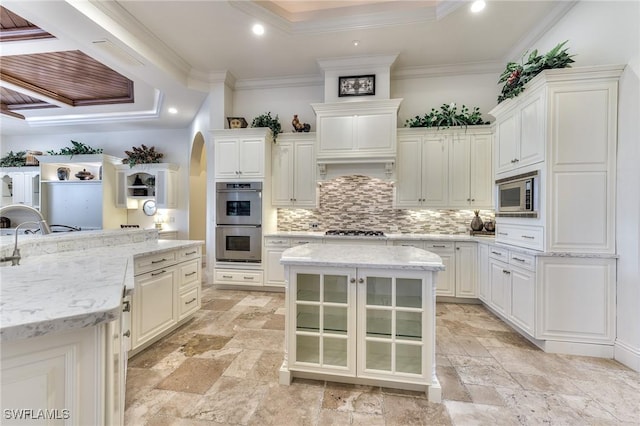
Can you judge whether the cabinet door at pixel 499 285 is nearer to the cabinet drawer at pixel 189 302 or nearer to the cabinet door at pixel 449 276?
the cabinet door at pixel 449 276

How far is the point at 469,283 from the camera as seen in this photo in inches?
143

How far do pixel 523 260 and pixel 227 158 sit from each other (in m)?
4.01

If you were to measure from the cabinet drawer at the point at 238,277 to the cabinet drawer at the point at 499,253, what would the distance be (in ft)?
10.4

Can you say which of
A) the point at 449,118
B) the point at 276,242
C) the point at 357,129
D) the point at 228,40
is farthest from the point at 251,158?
the point at 449,118

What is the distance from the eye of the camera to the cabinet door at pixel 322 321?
1.89 m

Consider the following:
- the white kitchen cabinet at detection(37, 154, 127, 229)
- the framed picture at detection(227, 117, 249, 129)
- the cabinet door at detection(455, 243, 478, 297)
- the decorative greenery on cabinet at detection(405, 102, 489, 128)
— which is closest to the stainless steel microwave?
the cabinet door at detection(455, 243, 478, 297)

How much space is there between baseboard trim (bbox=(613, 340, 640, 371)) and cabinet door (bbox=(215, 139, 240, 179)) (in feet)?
15.1

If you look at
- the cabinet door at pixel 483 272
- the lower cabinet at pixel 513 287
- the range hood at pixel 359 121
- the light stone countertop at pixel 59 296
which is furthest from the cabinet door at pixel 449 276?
the light stone countertop at pixel 59 296

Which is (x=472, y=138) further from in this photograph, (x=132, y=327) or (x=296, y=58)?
(x=132, y=327)

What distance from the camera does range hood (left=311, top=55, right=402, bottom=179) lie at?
380cm

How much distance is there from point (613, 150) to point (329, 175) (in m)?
3.00

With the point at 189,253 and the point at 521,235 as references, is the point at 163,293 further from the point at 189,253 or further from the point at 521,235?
the point at 521,235

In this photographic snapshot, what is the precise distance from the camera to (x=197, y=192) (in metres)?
6.14

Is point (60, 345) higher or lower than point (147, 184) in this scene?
lower
